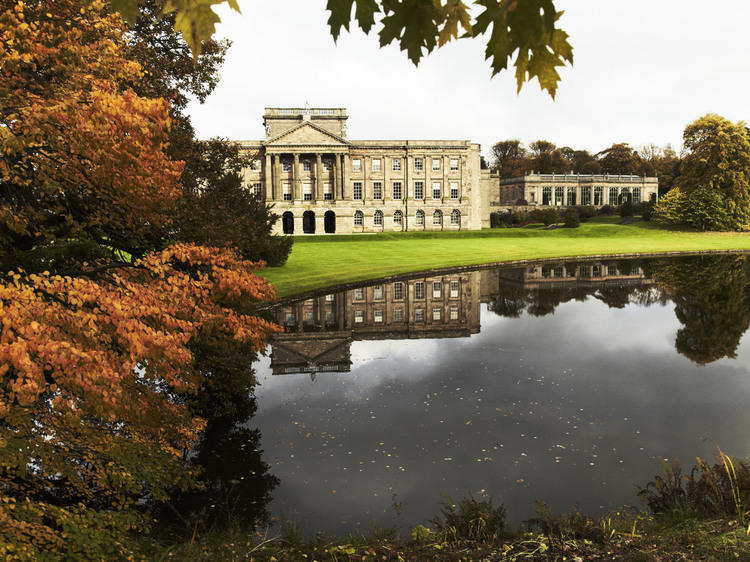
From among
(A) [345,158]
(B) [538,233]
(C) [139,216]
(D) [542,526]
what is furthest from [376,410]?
(A) [345,158]

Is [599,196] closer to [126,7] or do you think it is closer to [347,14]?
[347,14]

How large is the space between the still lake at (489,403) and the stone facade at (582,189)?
2696 inches

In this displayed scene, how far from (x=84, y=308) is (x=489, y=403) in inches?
277

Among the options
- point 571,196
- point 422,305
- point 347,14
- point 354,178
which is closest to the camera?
point 347,14

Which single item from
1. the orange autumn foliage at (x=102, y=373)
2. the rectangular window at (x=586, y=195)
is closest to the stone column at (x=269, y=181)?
the rectangular window at (x=586, y=195)

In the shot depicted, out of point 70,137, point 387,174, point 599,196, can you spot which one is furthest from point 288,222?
point 70,137

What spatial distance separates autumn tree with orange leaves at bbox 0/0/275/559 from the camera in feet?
15.6

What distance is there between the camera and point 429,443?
27.4 ft

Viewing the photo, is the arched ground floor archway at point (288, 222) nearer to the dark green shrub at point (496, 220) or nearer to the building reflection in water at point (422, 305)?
the dark green shrub at point (496, 220)

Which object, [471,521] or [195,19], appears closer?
[195,19]

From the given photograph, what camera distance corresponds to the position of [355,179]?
74.6m

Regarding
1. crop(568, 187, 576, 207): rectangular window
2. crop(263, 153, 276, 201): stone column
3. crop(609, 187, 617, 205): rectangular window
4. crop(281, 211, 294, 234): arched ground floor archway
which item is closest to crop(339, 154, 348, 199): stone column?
crop(281, 211, 294, 234): arched ground floor archway

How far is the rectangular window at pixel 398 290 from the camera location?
22.1 m

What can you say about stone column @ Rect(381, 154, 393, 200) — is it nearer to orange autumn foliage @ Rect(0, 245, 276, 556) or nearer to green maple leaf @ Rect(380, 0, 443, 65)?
orange autumn foliage @ Rect(0, 245, 276, 556)
